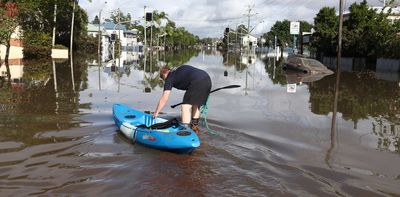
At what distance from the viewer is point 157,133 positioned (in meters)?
8.20

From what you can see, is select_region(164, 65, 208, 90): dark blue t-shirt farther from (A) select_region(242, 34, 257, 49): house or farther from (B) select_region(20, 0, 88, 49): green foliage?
(A) select_region(242, 34, 257, 49): house

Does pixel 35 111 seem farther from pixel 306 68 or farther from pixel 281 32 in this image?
pixel 281 32

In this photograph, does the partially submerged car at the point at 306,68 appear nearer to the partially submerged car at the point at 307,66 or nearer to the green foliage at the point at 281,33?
the partially submerged car at the point at 307,66

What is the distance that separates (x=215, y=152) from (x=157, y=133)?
1.09 metres

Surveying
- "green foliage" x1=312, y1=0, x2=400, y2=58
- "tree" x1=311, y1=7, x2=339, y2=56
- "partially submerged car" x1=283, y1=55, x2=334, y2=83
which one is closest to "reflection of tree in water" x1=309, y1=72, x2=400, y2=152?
"partially submerged car" x1=283, y1=55, x2=334, y2=83

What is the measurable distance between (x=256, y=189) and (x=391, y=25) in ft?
124

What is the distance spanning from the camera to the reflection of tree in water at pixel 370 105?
1091cm

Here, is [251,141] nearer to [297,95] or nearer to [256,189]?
[256,189]

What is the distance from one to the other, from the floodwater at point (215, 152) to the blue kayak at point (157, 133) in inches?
7.0

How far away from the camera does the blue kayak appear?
7.86m

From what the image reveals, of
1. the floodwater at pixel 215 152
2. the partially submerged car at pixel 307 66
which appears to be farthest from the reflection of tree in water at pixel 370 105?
the partially submerged car at pixel 307 66

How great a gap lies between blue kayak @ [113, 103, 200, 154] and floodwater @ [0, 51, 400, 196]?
179mm

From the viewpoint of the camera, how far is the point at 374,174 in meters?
7.29

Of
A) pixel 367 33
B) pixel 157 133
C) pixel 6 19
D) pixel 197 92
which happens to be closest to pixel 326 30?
pixel 367 33
